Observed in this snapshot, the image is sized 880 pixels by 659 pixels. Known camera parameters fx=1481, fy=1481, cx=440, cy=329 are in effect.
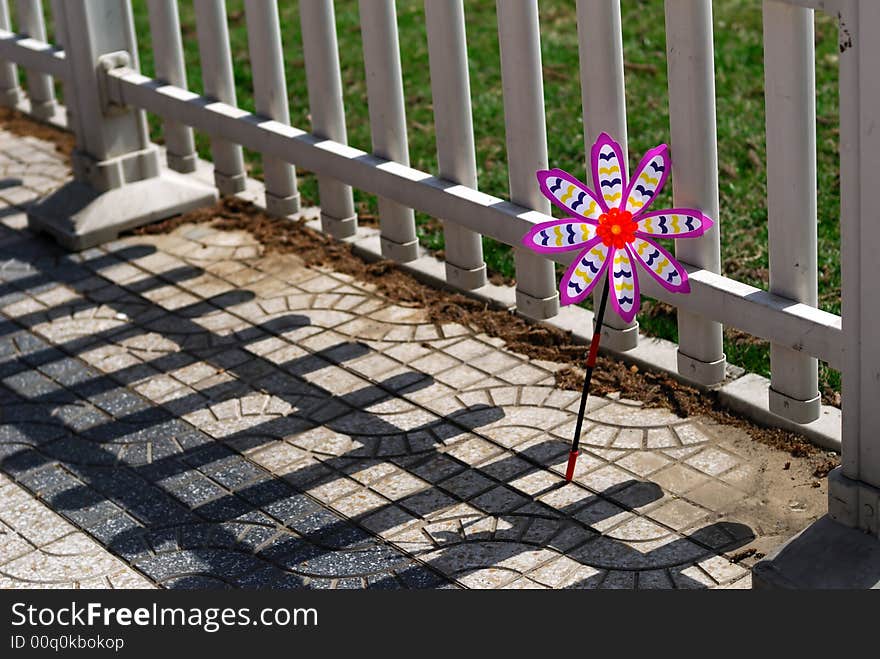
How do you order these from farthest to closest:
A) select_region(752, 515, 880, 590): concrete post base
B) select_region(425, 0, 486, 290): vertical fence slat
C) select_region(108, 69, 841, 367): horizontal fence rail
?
select_region(425, 0, 486, 290): vertical fence slat, select_region(108, 69, 841, 367): horizontal fence rail, select_region(752, 515, 880, 590): concrete post base

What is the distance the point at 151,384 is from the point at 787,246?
99.8 inches

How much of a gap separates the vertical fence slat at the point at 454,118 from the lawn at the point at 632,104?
0.65 m

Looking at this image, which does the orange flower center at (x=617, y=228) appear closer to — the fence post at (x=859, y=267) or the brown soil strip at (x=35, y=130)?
the fence post at (x=859, y=267)

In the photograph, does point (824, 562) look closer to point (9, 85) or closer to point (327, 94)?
point (327, 94)

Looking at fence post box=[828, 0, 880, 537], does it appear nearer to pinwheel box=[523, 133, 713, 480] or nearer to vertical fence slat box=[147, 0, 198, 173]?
pinwheel box=[523, 133, 713, 480]

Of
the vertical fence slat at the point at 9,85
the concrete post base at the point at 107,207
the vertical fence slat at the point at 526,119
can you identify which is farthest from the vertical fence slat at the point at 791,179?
the vertical fence slat at the point at 9,85

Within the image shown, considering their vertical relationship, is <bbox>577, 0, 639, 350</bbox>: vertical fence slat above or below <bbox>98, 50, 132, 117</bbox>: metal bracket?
above

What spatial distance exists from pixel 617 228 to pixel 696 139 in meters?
0.36

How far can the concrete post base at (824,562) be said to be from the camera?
3945 millimetres

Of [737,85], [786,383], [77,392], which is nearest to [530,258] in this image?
[786,383]

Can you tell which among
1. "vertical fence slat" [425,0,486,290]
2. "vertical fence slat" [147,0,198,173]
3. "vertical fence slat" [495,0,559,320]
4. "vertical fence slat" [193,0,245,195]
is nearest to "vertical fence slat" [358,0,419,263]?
"vertical fence slat" [425,0,486,290]

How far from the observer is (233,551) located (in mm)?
4551

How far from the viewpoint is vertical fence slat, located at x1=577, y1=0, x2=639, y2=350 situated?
4.57 m

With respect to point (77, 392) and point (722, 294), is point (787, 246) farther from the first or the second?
point (77, 392)
